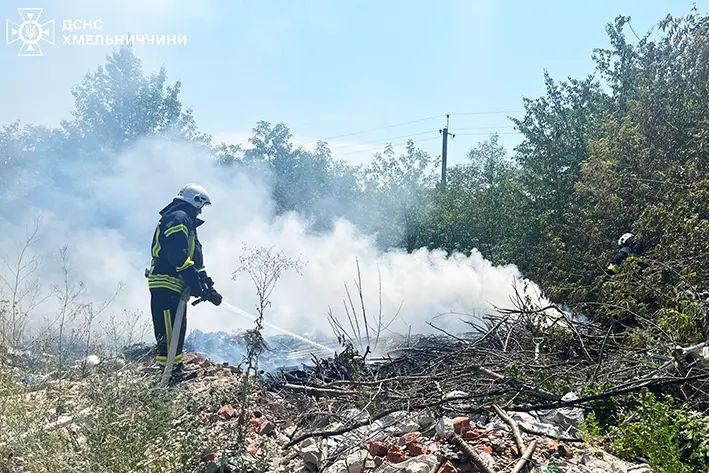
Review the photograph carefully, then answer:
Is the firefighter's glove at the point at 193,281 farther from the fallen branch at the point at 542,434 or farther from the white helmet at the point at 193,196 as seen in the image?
the fallen branch at the point at 542,434

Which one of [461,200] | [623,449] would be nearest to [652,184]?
[623,449]

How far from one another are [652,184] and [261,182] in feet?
48.9

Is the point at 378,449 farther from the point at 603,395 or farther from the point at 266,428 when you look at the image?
the point at 603,395

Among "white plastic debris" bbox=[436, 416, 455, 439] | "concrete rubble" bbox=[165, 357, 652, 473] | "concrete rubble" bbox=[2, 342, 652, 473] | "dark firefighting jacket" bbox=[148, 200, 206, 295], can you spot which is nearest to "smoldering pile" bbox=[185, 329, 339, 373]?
"dark firefighting jacket" bbox=[148, 200, 206, 295]

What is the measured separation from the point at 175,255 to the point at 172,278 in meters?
0.29

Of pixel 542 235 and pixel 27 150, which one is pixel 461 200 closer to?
pixel 542 235

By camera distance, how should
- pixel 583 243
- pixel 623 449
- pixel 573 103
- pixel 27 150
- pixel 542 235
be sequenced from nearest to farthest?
pixel 623 449, pixel 583 243, pixel 542 235, pixel 573 103, pixel 27 150

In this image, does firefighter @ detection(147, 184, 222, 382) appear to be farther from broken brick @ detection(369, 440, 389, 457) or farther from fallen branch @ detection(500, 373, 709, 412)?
fallen branch @ detection(500, 373, 709, 412)

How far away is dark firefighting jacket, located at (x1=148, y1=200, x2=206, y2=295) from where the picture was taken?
18.3ft

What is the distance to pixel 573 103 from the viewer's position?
1459 cm

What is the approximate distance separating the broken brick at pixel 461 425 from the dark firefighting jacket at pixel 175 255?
331 cm

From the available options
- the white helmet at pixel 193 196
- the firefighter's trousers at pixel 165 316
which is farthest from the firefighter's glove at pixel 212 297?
the white helmet at pixel 193 196

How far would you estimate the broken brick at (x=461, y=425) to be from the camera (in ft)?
10.6

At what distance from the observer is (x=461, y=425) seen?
3.24 meters
